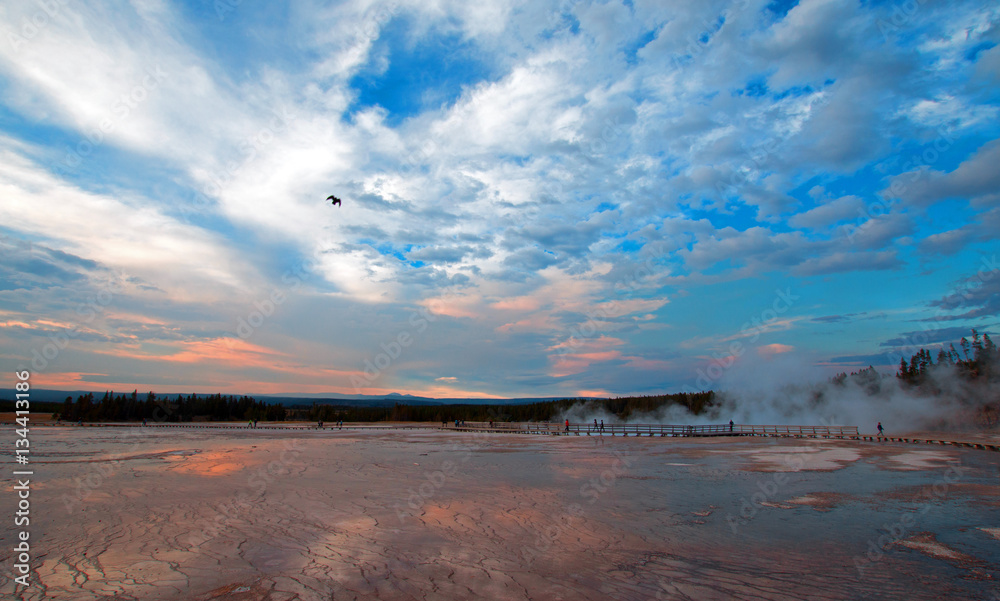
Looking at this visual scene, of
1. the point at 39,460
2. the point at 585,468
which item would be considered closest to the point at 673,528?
the point at 585,468

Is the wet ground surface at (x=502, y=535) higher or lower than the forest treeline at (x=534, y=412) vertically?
higher

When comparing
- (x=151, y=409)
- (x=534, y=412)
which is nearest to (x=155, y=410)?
(x=151, y=409)

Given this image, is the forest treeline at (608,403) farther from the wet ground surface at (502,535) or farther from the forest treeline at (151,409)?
the wet ground surface at (502,535)

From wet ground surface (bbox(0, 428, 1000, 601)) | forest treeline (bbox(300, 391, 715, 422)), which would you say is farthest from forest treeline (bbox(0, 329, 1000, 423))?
wet ground surface (bbox(0, 428, 1000, 601))

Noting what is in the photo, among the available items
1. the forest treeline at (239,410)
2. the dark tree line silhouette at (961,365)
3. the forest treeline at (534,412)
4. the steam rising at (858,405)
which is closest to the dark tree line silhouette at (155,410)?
the forest treeline at (239,410)

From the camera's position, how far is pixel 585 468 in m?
23.5

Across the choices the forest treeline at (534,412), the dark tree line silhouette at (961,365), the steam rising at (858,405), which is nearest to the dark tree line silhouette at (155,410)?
the forest treeline at (534,412)

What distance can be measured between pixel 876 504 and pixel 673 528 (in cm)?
785

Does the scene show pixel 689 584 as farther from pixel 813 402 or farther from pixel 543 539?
pixel 813 402

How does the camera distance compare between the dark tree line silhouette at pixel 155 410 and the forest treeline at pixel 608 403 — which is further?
the dark tree line silhouette at pixel 155 410

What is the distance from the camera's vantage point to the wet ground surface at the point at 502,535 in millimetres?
7668

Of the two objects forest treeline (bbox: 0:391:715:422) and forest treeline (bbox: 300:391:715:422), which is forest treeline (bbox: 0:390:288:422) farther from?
forest treeline (bbox: 300:391:715:422)

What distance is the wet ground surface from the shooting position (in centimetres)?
767

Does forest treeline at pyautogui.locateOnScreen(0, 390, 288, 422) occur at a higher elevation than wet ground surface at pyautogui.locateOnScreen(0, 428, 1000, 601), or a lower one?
lower
